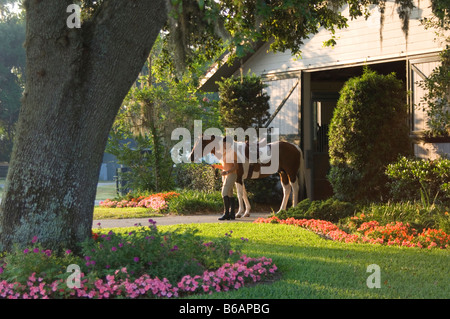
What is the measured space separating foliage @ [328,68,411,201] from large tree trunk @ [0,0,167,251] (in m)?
6.75

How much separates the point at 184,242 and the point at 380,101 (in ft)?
23.5

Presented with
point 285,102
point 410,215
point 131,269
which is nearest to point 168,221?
point 410,215

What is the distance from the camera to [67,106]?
20.2 ft

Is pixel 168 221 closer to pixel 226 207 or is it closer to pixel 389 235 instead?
pixel 226 207

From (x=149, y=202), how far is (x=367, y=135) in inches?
247

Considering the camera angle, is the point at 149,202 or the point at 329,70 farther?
the point at 329,70

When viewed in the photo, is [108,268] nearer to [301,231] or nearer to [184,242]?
[184,242]

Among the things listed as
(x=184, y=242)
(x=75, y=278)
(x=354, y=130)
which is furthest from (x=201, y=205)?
(x=75, y=278)

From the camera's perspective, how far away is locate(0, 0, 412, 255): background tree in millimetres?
6113

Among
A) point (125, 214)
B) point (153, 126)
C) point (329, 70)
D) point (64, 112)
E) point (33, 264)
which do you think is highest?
point (329, 70)

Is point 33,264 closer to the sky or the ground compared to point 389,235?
closer to the sky

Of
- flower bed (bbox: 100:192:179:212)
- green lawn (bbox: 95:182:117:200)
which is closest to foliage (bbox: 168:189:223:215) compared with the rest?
flower bed (bbox: 100:192:179:212)
